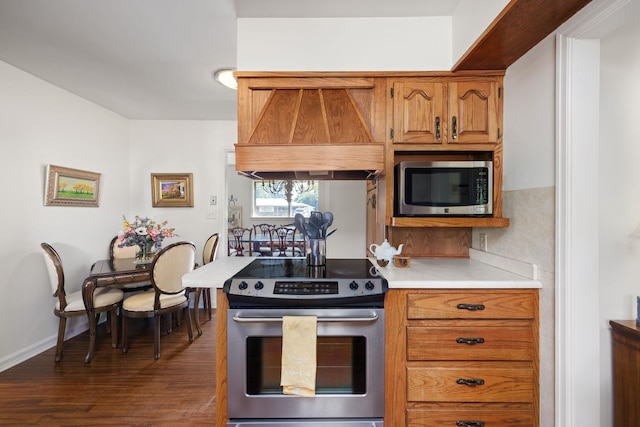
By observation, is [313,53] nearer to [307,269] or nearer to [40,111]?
[307,269]

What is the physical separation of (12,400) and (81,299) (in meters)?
0.80

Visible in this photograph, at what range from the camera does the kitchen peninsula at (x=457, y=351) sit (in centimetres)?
143

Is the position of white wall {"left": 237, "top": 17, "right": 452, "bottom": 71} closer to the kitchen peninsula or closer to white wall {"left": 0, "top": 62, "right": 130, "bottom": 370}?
the kitchen peninsula

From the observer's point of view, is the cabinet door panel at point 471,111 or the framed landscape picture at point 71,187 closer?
the cabinet door panel at point 471,111

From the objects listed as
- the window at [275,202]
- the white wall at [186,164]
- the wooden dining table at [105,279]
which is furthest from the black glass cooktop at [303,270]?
the window at [275,202]

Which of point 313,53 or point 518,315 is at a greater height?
point 313,53

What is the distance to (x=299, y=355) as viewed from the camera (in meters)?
1.37

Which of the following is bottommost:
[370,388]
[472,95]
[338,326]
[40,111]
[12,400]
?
[12,400]

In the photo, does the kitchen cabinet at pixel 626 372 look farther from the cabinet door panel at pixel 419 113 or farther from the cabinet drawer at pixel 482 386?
the cabinet door panel at pixel 419 113

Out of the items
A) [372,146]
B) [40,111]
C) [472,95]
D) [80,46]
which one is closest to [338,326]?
[372,146]

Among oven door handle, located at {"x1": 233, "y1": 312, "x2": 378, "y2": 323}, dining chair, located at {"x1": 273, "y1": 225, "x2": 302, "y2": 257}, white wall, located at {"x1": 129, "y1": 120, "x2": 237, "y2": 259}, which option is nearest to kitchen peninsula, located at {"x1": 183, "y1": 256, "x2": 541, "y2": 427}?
oven door handle, located at {"x1": 233, "y1": 312, "x2": 378, "y2": 323}

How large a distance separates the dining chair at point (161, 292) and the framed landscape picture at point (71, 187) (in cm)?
123

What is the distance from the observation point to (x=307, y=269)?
5.72ft

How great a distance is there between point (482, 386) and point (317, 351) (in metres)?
0.84
